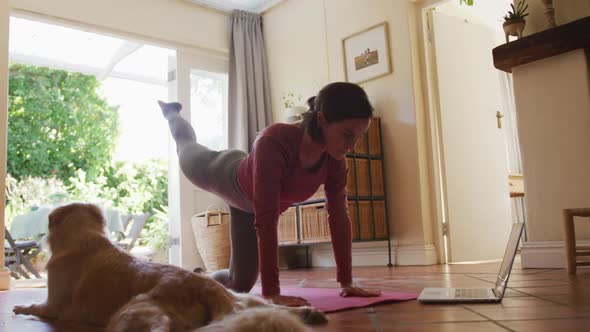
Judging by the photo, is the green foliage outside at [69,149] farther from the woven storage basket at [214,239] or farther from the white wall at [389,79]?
the white wall at [389,79]

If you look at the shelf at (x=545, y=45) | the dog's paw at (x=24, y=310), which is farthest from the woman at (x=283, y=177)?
the shelf at (x=545, y=45)

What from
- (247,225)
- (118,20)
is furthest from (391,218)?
(118,20)

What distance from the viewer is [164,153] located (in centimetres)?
1016

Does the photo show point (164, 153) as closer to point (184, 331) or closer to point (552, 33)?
point (552, 33)

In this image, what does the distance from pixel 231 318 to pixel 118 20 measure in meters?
4.34

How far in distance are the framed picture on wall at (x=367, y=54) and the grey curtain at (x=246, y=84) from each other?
3.53ft

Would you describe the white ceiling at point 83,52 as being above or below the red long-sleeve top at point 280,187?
above

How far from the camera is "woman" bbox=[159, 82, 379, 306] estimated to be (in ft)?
5.56

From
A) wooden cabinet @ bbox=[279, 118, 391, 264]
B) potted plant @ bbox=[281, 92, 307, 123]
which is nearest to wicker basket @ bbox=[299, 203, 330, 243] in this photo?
wooden cabinet @ bbox=[279, 118, 391, 264]

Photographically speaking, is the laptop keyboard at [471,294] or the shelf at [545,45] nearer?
the laptop keyboard at [471,294]

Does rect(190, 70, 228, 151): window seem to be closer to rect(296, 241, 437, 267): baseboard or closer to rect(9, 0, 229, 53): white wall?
rect(9, 0, 229, 53): white wall

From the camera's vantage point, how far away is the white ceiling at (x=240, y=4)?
532cm

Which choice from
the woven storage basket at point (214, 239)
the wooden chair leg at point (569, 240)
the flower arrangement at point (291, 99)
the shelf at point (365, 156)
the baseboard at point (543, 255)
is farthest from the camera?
the flower arrangement at point (291, 99)

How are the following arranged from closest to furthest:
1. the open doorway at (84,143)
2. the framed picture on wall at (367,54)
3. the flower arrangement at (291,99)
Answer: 1. the framed picture on wall at (367,54)
2. the flower arrangement at (291,99)
3. the open doorway at (84,143)
